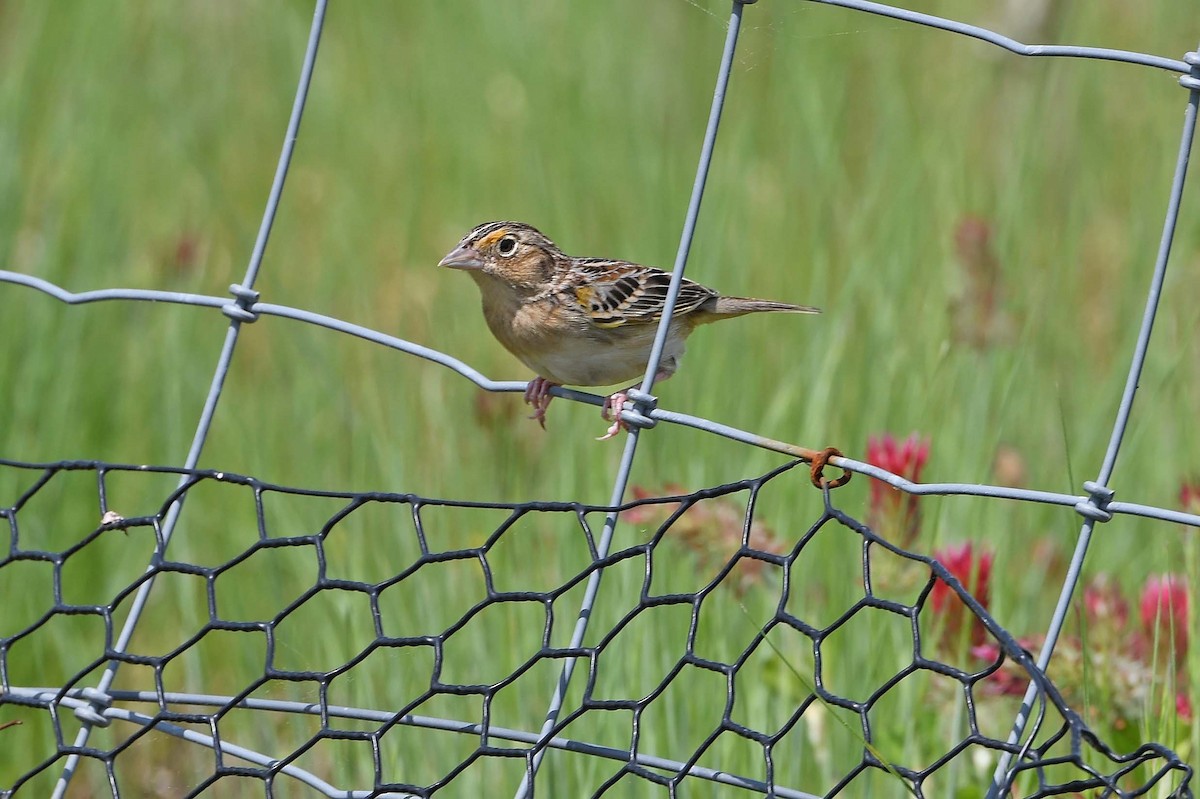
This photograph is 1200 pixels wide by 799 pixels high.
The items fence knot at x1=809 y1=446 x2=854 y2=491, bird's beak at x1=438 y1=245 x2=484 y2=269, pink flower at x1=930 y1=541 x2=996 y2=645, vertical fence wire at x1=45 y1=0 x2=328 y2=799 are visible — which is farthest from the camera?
bird's beak at x1=438 y1=245 x2=484 y2=269

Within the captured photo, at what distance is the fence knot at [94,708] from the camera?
7.36 ft

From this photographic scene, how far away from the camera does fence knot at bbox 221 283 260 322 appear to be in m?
2.30

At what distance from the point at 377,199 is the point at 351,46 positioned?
3.60 feet

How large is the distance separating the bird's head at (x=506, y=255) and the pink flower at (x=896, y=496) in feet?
3.09

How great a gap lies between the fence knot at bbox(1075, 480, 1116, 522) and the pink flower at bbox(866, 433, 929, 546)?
30.3 inches

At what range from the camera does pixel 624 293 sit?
320 cm

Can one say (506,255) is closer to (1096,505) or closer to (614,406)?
(614,406)

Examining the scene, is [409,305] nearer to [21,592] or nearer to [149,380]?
[149,380]

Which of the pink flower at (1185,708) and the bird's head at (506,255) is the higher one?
the bird's head at (506,255)

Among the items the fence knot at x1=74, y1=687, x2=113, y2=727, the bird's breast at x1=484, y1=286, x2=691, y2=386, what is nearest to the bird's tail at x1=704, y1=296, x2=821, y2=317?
the bird's breast at x1=484, y1=286, x2=691, y2=386

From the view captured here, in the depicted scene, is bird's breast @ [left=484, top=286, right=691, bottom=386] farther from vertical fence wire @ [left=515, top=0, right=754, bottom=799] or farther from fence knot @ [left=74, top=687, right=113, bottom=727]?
fence knot @ [left=74, top=687, right=113, bottom=727]

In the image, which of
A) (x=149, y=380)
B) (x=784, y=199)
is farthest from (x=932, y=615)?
(x=149, y=380)

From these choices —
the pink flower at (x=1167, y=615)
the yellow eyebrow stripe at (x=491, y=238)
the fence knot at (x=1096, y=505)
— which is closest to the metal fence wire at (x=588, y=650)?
the fence knot at (x=1096, y=505)

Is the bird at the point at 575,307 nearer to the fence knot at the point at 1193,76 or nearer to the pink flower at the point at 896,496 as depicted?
the pink flower at the point at 896,496
